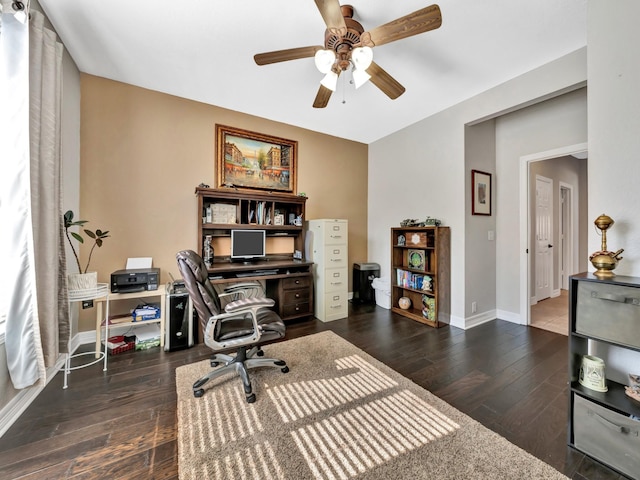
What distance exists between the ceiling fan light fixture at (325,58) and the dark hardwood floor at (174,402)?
2.52 meters

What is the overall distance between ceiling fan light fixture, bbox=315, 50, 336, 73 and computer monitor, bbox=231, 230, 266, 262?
6.88ft

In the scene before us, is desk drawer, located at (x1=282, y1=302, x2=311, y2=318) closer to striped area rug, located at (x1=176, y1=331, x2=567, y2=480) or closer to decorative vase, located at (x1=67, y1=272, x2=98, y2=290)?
striped area rug, located at (x1=176, y1=331, x2=567, y2=480)

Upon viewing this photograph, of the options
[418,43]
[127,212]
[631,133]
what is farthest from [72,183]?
[631,133]

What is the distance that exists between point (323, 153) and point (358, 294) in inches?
97.8

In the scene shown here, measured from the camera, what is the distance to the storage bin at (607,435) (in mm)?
1170

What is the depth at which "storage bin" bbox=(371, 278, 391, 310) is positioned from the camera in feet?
12.7

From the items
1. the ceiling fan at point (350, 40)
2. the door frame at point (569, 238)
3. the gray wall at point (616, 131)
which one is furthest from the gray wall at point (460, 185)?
the door frame at point (569, 238)

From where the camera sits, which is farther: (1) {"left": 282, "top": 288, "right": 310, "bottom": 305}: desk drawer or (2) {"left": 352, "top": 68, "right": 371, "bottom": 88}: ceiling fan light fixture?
(1) {"left": 282, "top": 288, "right": 310, "bottom": 305}: desk drawer

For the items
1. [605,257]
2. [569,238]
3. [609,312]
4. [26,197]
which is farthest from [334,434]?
[569,238]

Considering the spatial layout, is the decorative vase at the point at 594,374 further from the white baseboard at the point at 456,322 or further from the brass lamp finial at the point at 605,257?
the white baseboard at the point at 456,322

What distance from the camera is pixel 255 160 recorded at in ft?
11.6

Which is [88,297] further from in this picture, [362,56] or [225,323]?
[362,56]

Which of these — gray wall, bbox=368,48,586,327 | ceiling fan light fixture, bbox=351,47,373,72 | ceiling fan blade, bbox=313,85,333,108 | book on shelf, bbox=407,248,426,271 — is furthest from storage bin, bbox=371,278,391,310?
ceiling fan light fixture, bbox=351,47,373,72

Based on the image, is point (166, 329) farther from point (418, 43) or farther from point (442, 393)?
point (418, 43)
